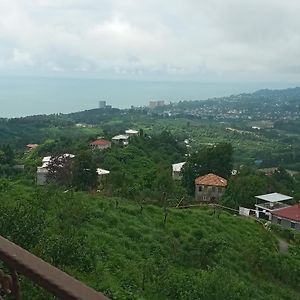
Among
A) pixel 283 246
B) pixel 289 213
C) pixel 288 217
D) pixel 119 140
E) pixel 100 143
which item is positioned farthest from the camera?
pixel 119 140

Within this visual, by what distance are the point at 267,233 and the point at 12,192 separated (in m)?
7.15

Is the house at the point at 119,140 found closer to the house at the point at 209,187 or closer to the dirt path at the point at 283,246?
the house at the point at 209,187

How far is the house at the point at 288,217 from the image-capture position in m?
20.5

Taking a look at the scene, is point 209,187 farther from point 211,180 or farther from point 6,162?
point 6,162

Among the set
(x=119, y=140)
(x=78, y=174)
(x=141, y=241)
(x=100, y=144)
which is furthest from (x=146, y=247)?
(x=119, y=140)

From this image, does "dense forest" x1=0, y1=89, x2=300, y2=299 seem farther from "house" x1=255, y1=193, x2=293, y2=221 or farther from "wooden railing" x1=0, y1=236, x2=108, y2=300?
"wooden railing" x1=0, y1=236, x2=108, y2=300

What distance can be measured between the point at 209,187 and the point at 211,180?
0.38 m

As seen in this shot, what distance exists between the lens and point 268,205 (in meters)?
22.3

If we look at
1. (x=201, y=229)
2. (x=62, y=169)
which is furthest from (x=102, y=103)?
(x=201, y=229)

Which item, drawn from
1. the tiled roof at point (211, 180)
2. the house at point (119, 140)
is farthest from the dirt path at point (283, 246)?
the house at point (119, 140)

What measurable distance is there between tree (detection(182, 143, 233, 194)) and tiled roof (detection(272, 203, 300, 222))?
5205 millimetres

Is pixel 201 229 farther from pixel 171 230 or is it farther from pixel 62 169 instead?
pixel 62 169

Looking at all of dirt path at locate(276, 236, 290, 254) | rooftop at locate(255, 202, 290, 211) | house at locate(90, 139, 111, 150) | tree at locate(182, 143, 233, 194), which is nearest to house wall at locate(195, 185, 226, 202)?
tree at locate(182, 143, 233, 194)

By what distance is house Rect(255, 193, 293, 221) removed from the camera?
21328mm
